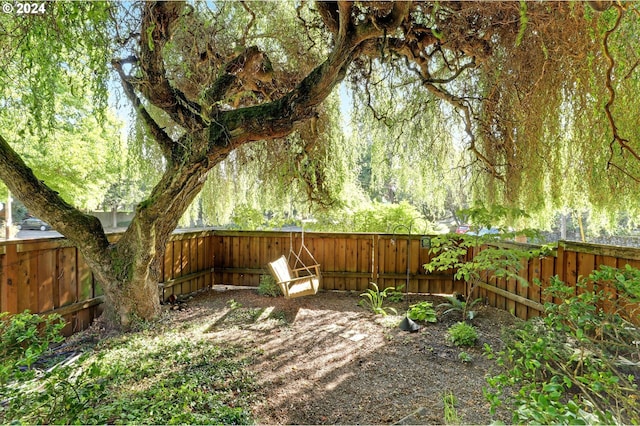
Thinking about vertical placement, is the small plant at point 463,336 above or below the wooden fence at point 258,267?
below

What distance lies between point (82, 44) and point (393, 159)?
11.7 ft

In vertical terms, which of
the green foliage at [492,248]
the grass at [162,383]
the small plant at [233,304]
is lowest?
the small plant at [233,304]

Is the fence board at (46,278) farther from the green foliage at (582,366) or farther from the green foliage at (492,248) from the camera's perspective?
the green foliage at (492,248)

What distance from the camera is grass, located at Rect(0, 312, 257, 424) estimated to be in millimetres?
1515

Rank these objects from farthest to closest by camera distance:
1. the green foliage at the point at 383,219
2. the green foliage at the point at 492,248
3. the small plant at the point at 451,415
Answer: the green foliage at the point at 383,219 → the green foliage at the point at 492,248 → the small plant at the point at 451,415

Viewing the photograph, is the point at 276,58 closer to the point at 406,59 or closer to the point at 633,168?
the point at 406,59

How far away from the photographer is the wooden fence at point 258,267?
9.45 feet

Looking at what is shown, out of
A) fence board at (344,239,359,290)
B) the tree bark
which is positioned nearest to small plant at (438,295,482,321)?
fence board at (344,239,359,290)

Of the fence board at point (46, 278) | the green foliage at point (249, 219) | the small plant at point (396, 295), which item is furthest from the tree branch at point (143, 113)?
the small plant at point (396, 295)

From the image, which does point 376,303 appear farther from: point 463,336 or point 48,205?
point 48,205

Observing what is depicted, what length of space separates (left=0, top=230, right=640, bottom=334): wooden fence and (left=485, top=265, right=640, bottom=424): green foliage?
105 cm

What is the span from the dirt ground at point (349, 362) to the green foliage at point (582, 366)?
1.48 feet

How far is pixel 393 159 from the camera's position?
4.55 metres

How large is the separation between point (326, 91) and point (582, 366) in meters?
2.72
